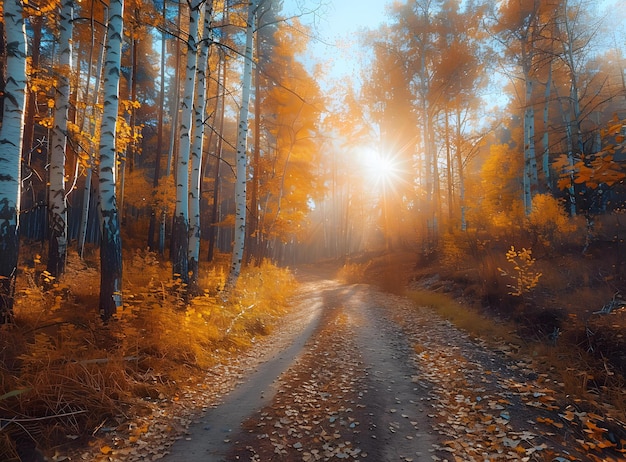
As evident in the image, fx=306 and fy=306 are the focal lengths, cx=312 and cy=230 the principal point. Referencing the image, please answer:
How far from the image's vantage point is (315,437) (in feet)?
11.2

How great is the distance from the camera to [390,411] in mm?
3912

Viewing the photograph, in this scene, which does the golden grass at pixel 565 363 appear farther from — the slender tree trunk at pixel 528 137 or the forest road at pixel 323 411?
the slender tree trunk at pixel 528 137

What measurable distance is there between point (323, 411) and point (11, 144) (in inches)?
228

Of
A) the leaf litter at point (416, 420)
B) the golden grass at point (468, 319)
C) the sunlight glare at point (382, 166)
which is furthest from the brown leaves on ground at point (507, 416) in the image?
the sunlight glare at point (382, 166)

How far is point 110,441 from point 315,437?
2.13 m

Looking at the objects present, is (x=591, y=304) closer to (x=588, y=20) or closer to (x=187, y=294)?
(x=187, y=294)

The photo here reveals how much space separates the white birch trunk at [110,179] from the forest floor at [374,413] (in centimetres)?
230

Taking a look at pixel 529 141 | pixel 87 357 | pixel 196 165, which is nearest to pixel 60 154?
pixel 196 165

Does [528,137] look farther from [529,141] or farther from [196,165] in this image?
[196,165]

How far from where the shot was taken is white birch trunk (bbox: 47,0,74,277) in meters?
6.81

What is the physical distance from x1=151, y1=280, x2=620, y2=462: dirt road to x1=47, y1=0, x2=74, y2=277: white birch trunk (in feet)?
17.3

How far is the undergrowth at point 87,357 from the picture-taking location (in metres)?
3.11

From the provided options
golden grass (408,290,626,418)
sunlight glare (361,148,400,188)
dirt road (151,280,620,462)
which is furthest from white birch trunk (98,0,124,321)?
sunlight glare (361,148,400,188)

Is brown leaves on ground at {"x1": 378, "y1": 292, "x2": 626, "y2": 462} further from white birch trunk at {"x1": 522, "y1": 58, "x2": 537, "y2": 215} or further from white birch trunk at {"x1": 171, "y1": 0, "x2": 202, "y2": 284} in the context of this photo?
white birch trunk at {"x1": 522, "y1": 58, "x2": 537, "y2": 215}
